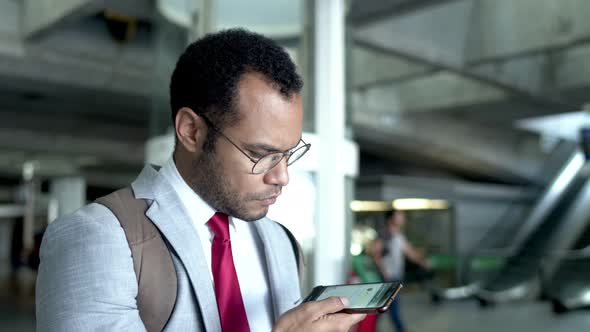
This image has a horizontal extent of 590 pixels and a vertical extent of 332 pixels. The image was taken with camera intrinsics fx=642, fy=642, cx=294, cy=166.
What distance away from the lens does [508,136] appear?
27.5m

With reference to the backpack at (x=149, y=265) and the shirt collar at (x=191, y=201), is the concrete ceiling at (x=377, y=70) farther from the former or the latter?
the backpack at (x=149, y=265)

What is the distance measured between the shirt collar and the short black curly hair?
0.43ft

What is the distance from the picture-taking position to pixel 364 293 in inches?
56.1

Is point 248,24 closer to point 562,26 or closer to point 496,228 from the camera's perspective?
point 562,26

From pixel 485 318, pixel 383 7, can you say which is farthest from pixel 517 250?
pixel 383 7

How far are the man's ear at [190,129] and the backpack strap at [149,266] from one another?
0.22 metres

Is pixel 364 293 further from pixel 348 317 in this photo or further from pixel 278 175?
pixel 278 175

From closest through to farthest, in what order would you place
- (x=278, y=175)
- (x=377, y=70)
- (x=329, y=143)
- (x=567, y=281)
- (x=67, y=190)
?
(x=278, y=175), (x=329, y=143), (x=567, y=281), (x=377, y=70), (x=67, y=190)

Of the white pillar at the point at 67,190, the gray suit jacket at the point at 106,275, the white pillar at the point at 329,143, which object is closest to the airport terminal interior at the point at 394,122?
the white pillar at the point at 329,143

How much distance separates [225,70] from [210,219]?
0.37 m

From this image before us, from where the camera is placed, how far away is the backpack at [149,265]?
1.33 meters

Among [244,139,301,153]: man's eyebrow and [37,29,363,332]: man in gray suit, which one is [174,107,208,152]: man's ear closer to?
[37,29,363,332]: man in gray suit

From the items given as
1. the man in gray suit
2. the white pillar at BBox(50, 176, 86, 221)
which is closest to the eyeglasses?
the man in gray suit

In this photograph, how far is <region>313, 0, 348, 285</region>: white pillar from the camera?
5.83 meters
